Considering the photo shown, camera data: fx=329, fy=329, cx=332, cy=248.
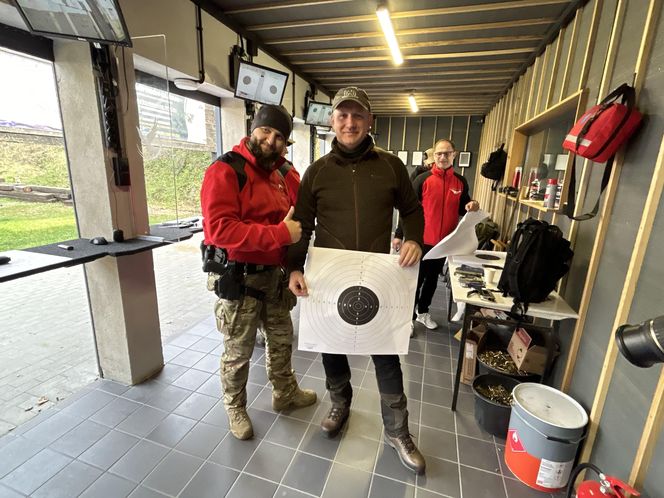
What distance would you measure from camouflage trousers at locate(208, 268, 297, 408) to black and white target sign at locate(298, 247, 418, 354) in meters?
0.37

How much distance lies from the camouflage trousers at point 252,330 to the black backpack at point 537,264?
3.93 ft

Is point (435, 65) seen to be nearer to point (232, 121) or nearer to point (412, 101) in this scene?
point (412, 101)

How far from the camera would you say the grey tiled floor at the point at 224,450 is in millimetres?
1463

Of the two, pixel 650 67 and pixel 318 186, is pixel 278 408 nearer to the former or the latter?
pixel 318 186

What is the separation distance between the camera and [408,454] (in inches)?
61.4

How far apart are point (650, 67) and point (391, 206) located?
114cm

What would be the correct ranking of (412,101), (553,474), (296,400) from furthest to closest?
(412,101) < (296,400) < (553,474)

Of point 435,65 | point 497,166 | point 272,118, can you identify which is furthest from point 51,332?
point 497,166

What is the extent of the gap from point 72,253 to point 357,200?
55.7 inches

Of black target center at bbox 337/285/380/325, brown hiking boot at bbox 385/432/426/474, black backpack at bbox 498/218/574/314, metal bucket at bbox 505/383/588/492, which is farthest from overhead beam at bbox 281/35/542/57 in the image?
brown hiking boot at bbox 385/432/426/474

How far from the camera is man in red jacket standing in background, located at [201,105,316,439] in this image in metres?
1.38

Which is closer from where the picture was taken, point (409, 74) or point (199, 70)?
point (199, 70)

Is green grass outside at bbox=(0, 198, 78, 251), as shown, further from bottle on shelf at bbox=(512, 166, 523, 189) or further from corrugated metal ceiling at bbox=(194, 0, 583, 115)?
bottle on shelf at bbox=(512, 166, 523, 189)

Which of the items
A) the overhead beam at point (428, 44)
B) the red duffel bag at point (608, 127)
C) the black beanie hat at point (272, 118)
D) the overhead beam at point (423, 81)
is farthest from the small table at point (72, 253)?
the overhead beam at point (423, 81)
